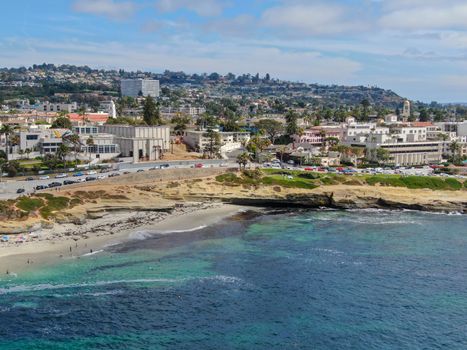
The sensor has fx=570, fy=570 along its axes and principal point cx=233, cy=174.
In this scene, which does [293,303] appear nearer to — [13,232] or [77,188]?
[13,232]

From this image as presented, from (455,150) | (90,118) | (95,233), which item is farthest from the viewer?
(90,118)

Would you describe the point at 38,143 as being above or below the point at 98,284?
above

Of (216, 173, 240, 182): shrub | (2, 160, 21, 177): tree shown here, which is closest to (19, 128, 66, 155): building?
(2, 160, 21, 177): tree

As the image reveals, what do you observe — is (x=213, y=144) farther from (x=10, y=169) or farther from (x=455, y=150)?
(x=455, y=150)

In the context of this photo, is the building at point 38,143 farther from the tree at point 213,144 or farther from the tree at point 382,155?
the tree at point 382,155

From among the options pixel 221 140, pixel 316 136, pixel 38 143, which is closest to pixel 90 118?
pixel 221 140

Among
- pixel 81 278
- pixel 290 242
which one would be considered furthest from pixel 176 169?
pixel 81 278

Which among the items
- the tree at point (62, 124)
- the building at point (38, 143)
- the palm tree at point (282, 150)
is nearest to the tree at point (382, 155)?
the palm tree at point (282, 150)
